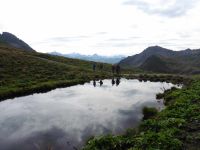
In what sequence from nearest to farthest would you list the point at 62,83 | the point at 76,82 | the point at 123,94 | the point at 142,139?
the point at 142,139, the point at 123,94, the point at 62,83, the point at 76,82

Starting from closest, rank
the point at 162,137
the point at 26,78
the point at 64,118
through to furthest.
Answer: the point at 162,137 → the point at 64,118 → the point at 26,78

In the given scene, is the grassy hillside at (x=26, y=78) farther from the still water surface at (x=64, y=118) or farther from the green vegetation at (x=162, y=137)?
the green vegetation at (x=162, y=137)

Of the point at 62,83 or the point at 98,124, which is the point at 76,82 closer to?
the point at 62,83

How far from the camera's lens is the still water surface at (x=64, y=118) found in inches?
1008

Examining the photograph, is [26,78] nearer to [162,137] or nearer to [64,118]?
[64,118]

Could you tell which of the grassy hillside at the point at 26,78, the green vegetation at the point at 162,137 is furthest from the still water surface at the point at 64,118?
the grassy hillside at the point at 26,78

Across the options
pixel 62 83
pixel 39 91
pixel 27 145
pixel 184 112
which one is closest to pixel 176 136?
pixel 184 112

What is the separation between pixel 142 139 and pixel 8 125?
681 inches

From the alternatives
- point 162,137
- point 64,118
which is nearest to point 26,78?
point 64,118

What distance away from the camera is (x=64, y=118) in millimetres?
33844

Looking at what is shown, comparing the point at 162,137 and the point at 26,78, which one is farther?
the point at 26,78

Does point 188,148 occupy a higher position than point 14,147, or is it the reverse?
point 188,148

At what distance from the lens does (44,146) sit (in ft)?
78.7

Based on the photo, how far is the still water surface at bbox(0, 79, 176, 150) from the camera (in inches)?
1008
